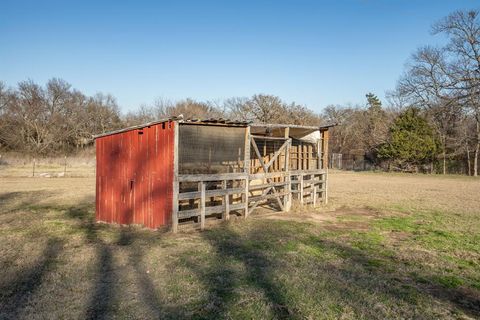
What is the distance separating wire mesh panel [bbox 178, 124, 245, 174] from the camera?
31.7 feet

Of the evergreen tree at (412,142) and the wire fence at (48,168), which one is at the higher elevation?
the evergreen tree at (412,142)

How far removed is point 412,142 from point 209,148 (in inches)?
1147

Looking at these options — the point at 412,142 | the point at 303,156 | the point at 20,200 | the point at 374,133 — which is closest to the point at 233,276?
the point at 303,156

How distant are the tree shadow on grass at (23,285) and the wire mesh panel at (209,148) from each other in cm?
382

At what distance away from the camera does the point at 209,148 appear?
33.6ft

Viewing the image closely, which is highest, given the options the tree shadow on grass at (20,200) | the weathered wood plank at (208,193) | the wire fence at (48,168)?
the wire fence at (48,168)

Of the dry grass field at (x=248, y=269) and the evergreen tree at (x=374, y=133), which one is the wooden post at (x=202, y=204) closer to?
the dry grass field at (x=248, y=269)

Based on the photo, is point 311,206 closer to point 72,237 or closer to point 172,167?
point 172,167

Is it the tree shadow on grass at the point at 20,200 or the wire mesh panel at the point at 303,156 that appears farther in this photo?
the wire mesh panel at the point at 303,156

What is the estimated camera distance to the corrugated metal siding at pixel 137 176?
30.9 ft

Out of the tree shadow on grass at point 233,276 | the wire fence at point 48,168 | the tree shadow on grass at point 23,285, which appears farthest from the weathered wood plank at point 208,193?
the wire fence at point 48,168

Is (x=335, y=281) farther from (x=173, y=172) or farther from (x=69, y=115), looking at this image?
(x=69, y=115)

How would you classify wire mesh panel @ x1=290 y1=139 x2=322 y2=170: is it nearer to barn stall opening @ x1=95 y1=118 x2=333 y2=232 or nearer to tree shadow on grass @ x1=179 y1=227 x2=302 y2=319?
barn stall opening @ x1=95 y1=118 x2=333 y2=232

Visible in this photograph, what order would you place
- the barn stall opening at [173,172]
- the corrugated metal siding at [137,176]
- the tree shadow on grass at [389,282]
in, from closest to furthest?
the tree shadow on grass at [389,282] < the barn stall opening at [173,172] < the corrugated metal siding at [137,176]
